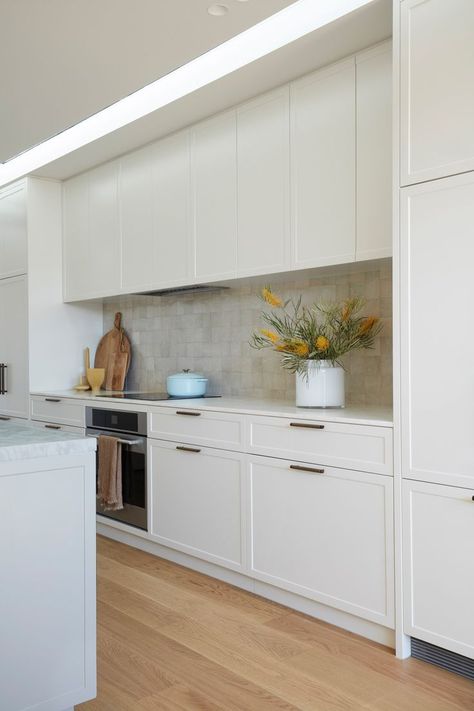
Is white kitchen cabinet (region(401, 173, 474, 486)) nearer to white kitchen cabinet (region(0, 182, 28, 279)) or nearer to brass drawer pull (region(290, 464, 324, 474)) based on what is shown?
brass drawer pull (region(290, 464, 324, 474))

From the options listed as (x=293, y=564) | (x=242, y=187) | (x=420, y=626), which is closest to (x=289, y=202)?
(x=242, y=187)

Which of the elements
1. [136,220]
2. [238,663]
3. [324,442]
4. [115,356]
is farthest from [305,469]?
[115,356]

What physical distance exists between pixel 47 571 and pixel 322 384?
4.90 feet

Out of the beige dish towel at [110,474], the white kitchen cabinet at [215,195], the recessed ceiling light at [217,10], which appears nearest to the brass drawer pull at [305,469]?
the white kitchen cabinet at [215,195]

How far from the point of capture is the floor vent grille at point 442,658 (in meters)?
2.28

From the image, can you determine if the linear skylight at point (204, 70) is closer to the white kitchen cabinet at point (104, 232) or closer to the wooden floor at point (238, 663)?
the white kitchen cabinet at point (104, 232)

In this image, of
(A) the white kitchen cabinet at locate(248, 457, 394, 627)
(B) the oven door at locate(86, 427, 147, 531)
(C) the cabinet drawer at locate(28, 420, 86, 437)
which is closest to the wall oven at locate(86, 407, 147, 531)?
(B) the oven door at locate(86, 427, 147, 531)

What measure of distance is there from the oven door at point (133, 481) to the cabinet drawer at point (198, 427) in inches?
6.5

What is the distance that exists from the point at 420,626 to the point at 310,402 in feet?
3.39

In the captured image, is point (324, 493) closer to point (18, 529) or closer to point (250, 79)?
point (18, 529)

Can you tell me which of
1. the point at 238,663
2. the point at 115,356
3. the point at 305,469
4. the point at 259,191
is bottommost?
the point at 238,663

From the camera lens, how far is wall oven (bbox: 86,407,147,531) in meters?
3.77

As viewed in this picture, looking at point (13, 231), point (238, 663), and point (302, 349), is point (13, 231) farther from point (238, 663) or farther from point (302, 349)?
point (238, 663)

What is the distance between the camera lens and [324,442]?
271 cm
